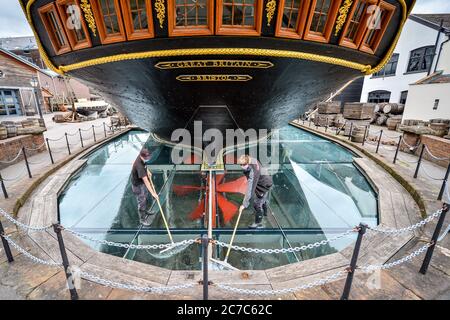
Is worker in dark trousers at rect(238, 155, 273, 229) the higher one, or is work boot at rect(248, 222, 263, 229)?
worker in dark trousers at rect(238, 155, 273, 229)

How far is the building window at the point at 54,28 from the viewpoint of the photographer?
3620mm

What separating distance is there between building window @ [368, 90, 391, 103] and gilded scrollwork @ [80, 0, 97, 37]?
2179 cm

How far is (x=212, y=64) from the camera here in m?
3.50

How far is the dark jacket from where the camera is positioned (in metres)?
3.96

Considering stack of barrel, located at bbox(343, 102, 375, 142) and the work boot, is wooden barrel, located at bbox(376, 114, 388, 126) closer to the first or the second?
stack of barrel, located at bbox(343, 102, 375, 142)

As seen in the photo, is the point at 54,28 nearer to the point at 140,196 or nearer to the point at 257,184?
the point at 140,196

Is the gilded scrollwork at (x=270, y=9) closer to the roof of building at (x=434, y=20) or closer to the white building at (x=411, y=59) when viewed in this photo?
the white building at (x=411, y=59)

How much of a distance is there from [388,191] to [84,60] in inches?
271

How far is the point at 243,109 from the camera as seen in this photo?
4707mm

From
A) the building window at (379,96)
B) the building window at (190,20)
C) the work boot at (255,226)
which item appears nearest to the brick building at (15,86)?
the building window at (190,20)

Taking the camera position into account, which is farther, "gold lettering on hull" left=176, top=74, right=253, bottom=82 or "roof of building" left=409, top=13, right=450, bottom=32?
"roof of building" left=409, top=13, right=450, bottom=32

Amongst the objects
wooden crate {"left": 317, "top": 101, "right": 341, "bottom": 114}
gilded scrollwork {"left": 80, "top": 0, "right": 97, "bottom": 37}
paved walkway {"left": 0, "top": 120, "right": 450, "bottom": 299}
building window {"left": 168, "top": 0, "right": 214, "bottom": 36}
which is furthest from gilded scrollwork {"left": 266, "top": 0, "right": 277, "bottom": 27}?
wooden crate {"left": 317, "top": 101, "right": 341, "bottom": 114}
